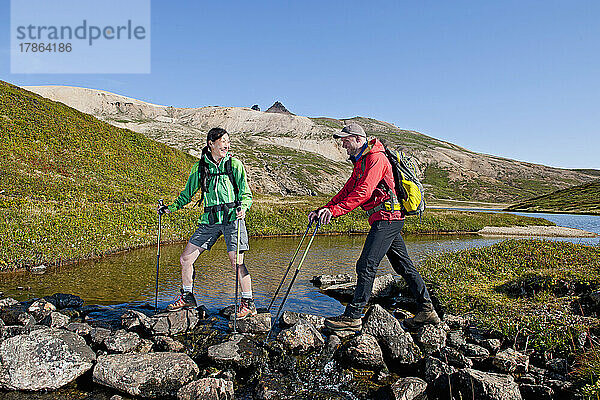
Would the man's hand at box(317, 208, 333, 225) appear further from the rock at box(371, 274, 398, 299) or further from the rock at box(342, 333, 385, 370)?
the rock at box(371, 274, 398, 299)

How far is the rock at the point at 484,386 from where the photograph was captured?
224 inches

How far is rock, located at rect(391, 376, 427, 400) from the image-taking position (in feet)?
19.8

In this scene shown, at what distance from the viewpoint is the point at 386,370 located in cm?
710

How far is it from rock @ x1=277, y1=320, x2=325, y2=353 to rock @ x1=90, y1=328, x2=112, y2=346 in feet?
11.7

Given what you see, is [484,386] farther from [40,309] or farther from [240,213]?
[40,309]

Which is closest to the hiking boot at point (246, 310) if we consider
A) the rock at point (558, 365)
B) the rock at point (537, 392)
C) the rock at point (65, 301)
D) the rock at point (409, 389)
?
the rock at point (409, 389)

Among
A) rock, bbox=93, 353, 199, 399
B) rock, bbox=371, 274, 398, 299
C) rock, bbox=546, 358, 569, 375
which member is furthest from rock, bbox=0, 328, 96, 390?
rock, bbox=371, 274, 398, 299

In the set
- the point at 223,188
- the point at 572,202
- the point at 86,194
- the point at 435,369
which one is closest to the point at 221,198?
the point at 223,188

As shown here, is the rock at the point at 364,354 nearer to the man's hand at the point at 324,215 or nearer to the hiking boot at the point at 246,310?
the man's hand at the point at 324,215

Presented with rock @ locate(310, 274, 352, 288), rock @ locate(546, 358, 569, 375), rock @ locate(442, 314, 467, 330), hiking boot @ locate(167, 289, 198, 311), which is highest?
hiking boot @ locate(167, 289, 198, 311)

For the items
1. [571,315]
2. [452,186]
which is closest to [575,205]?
[452,186]

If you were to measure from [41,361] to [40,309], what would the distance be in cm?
386

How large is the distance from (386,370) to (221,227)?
15.5ft

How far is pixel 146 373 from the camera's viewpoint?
6.47 m
